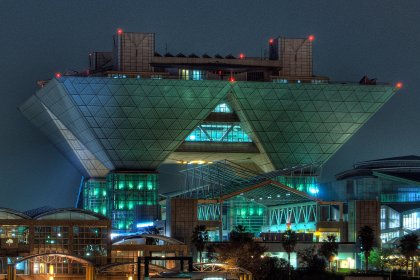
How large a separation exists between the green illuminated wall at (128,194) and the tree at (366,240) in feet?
150

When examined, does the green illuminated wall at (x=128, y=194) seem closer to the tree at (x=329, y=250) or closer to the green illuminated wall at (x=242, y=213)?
the green illuminated wall at (x=242, y=213)

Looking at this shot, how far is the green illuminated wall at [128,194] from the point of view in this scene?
7741 inches

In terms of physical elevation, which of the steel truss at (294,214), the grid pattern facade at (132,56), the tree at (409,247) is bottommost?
the tree at (409,247)

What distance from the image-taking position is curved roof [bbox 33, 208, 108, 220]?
5534 inches

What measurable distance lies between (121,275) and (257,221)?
70002mm

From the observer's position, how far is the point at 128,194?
646 ft

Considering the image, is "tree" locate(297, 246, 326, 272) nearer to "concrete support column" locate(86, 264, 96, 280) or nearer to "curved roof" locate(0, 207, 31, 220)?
"concrete support column" locate(86, 264, 96, 280)

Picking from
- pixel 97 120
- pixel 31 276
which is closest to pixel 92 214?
pixel 31 276

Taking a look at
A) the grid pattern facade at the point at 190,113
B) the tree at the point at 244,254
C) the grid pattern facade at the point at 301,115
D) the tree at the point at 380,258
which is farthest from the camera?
the grid pattern facade at the point at 301,115

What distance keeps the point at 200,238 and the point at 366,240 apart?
2009 cm

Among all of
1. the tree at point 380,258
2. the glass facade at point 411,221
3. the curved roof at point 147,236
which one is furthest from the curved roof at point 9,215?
the glass facade at point 411,221

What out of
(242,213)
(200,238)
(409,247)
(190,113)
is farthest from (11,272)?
(242,213)

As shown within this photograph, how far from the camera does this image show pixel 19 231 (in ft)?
459

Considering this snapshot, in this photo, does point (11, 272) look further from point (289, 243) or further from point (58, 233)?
point (289, 243)
